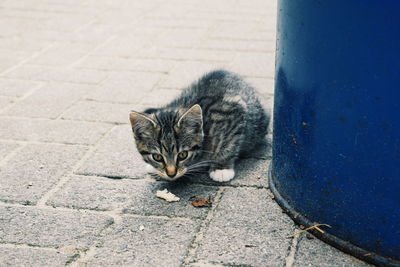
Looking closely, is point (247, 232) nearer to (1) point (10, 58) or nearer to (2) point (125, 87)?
(2) point (125, 87)

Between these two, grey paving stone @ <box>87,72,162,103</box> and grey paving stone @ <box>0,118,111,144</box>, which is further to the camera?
grey paving stone @ <box>87,72,162,103</box>

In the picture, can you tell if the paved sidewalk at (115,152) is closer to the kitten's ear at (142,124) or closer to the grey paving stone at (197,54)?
the grey paving stone at (197,54)

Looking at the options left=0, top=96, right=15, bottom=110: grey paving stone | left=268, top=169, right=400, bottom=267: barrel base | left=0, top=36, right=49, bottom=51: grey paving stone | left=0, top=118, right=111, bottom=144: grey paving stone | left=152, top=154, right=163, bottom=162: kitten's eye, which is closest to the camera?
left=268, top=169, right=400, bottom=267: barrel base

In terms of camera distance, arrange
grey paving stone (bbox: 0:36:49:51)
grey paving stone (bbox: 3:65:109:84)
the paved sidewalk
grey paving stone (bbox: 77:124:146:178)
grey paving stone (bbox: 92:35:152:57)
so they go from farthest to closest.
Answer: grey paving stone (bbox: 0:36:49:51) < grey paving stone (bbox: 92:35:152:57) < grey paving stone (bbox: 3:65:109:84) < grey paving stone (bbox: 77:124:146:178) < the paved sidewalk

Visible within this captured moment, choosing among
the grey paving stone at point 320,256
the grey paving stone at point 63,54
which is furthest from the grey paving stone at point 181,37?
the grey paving stone at point 320,256

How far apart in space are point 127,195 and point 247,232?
90 cm

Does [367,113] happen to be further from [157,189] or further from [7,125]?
[7,125]

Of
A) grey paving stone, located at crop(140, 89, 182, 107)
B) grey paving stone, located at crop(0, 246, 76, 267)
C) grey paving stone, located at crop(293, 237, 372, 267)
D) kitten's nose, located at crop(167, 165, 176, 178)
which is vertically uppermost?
kitten's nose, located at crop(167, 165, 176, 178)

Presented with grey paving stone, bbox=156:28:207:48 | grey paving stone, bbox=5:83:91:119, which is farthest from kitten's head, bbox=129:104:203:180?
grey paving stone, bbox=156:28:207:48

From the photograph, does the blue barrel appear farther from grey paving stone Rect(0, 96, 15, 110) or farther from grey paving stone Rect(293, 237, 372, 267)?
grey paving stone Rect(0, 96, 15, 110)

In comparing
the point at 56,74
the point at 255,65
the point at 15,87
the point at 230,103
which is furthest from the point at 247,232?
the point at 56,74

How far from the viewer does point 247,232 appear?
10.3 ft

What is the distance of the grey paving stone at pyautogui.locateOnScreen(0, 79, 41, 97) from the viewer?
5258mm

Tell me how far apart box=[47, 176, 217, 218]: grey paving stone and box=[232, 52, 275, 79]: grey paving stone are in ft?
7.29
